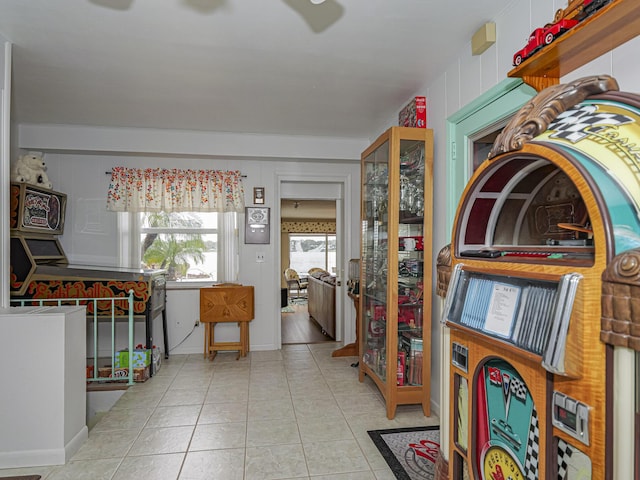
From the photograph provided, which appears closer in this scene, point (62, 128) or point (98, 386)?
point (98, 386)

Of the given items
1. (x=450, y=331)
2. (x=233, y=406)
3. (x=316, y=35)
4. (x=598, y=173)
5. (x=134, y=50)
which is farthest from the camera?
(x=233, y=406)

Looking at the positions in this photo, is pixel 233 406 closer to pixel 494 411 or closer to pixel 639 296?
pixel 494 411

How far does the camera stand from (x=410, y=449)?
7.55 feet

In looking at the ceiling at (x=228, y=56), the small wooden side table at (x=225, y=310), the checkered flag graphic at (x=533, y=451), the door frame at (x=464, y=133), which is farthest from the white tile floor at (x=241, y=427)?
the ceiling at (x=228, y=56)

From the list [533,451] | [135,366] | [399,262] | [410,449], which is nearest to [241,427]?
[410,449]

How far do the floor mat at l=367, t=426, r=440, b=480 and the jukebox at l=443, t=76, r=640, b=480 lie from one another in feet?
2.65

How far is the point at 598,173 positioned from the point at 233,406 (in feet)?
9.38

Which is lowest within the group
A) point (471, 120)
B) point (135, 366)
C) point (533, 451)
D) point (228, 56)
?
point (135, 366)

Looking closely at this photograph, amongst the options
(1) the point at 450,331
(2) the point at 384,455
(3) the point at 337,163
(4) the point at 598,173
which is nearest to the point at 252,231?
(3) the point at 337,163

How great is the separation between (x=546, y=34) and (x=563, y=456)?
52.3 inches

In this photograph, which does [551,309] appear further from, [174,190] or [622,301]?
[174,190]

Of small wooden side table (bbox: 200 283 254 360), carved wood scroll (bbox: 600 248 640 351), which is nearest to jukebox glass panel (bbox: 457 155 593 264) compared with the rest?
carved wood scroll (bbox: 600 248 640 351)

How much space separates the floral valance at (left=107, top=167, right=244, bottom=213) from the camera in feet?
13.9

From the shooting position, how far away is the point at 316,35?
7.29ft
